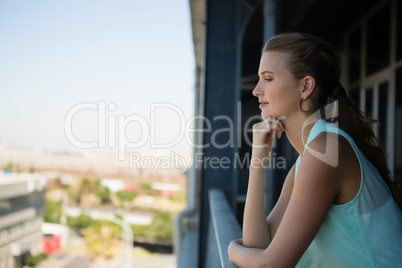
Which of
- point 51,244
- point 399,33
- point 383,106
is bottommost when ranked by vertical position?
point 51,244

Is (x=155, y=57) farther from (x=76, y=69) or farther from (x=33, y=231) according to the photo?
(x=33, y=231)

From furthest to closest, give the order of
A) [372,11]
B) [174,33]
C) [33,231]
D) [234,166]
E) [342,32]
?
[174,33], [33,231], [342,32], [372,11], [234,166]

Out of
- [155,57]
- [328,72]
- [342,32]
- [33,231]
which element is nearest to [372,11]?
[342,32]

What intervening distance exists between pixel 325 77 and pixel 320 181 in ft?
1.18

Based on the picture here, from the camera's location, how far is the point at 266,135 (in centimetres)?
114

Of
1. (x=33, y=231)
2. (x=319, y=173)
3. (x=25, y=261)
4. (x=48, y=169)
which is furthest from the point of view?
(x=48, y=169)

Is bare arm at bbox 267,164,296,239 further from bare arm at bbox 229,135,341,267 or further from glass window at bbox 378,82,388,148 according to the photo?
glass window at bbox 378,82,388,148

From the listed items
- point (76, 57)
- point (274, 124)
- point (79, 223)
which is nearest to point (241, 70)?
point (274, 124)

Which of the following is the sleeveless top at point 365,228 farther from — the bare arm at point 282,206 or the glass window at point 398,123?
the glass window at point 398,123

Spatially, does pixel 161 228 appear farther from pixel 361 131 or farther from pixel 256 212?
pixel 361 131

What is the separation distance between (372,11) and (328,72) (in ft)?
13.2

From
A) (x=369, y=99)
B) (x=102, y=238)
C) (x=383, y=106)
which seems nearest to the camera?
(x=383, y=106)

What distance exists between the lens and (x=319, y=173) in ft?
2.60

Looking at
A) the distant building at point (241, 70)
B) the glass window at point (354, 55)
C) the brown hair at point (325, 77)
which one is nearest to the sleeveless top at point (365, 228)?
the brown hair at point (325, 77)
